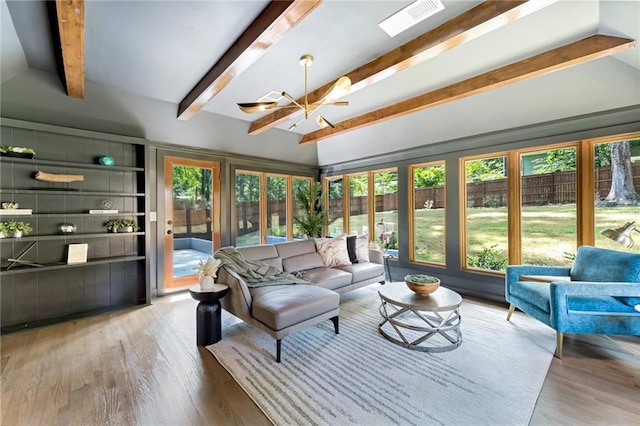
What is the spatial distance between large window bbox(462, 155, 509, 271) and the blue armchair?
1333 mm

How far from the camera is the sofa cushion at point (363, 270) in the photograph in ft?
12.8

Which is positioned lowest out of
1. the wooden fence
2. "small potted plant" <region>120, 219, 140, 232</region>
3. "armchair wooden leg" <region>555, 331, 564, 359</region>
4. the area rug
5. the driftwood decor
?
the area rug

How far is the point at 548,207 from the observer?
3736mm

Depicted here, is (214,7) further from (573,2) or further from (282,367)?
(282,367)

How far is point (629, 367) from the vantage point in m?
2.28

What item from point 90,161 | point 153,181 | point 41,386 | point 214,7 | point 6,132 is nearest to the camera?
point 41,386

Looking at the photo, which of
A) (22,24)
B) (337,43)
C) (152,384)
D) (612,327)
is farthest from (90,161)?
(612,327)

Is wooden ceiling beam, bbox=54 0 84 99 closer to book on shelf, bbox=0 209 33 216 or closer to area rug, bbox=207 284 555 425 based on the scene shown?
book on shelf, bbox=0 209 33 216

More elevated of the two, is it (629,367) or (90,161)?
(90,161)

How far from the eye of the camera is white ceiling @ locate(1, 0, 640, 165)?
2.27m

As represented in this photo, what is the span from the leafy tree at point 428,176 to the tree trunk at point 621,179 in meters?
2.03

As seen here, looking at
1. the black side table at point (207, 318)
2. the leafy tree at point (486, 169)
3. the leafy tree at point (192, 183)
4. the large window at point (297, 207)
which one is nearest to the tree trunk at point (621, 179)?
the leafy tree at point (486, 169)

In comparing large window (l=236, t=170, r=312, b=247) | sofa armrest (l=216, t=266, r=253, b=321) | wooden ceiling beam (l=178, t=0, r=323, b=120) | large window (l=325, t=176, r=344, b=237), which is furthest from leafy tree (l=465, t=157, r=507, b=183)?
sofa armrest (l=216, t=266, r=253, b=321)

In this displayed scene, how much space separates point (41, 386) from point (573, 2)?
5.11 m
